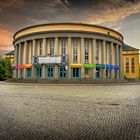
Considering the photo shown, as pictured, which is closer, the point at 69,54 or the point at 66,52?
the point at 69,54

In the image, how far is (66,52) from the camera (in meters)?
42.9

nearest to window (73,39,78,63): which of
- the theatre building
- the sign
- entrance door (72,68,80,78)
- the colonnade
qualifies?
the theatre building

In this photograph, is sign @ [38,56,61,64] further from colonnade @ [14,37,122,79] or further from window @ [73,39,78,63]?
window @ [73,39,78,63]

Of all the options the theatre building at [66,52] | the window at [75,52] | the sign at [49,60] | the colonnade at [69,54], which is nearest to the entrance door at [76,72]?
the theatre building at [66,52]

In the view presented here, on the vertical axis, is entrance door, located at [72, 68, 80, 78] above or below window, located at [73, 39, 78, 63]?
below

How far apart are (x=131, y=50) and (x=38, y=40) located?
127 feet

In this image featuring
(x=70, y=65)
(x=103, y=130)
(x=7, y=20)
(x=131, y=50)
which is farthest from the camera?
(x=131, y=50)

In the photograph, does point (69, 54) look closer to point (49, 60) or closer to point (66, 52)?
point (66, 52)

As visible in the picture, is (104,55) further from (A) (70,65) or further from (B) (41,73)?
(B) (41,73)

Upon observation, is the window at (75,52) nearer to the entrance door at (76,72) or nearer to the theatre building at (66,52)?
the theatre building at (66,52)

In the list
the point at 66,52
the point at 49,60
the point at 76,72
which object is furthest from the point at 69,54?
the point at 49,60

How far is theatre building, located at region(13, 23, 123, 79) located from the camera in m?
41.9

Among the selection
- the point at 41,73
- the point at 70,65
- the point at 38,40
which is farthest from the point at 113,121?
the point at 38,40

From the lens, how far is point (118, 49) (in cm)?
5366
